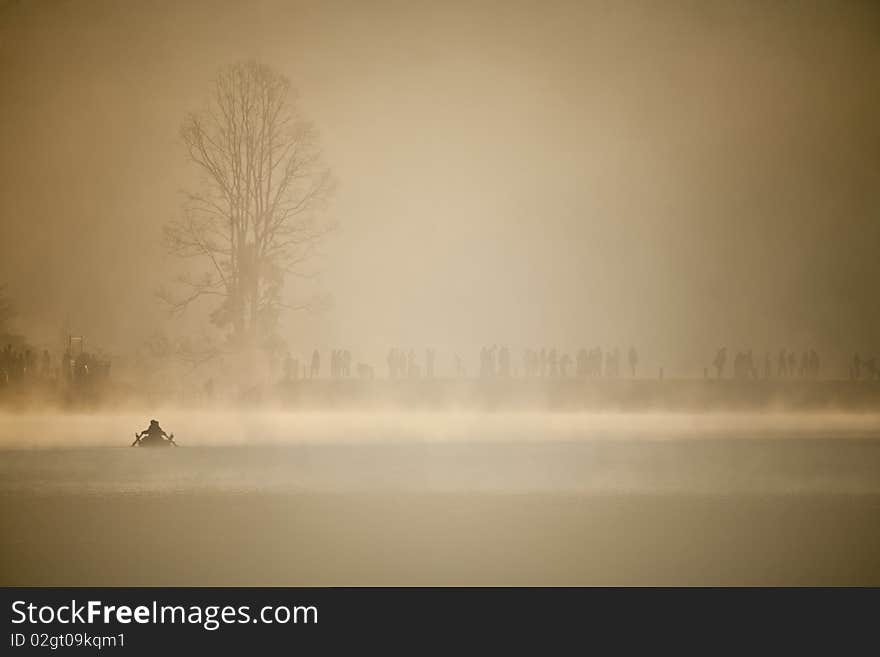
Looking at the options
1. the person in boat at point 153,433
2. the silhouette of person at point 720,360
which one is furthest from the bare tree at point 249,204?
the silhouette of person at point 720,360

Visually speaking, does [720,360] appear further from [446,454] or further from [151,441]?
[151,441]

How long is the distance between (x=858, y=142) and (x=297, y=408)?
5.39 m

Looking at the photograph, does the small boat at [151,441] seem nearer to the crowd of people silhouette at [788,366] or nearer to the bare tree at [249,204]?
the bare tree at [249,204]

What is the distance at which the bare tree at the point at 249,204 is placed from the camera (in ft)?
32.2

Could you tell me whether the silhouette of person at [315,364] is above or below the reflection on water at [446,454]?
above

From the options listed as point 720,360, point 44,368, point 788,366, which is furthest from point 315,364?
point 788,366
